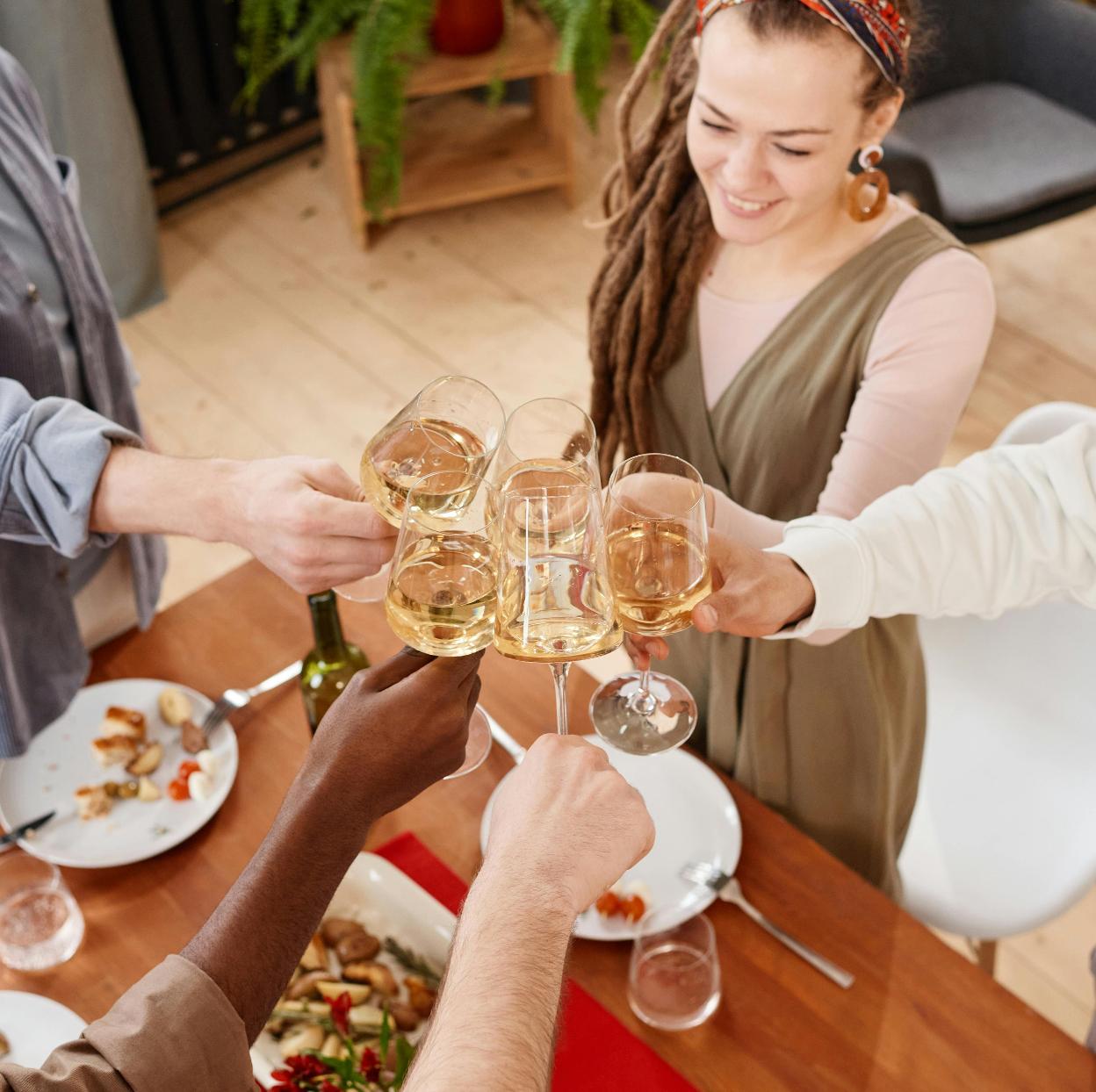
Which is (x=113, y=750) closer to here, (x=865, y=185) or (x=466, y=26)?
(x=865, y=185)

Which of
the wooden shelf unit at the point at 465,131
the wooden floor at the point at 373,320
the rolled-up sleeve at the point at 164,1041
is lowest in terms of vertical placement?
the wooden floor at the point at 373,320

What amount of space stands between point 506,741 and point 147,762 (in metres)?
0.45

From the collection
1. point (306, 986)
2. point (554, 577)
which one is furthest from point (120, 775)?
point (554, 577)

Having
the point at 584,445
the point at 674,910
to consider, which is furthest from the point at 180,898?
the point at 584,445

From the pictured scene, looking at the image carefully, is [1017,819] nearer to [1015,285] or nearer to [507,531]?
[507,531]

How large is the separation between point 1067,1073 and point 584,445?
0.81 m

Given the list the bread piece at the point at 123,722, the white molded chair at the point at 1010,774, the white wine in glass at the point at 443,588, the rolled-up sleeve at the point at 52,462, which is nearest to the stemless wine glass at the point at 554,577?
the white wine in glass at the point at 443,588

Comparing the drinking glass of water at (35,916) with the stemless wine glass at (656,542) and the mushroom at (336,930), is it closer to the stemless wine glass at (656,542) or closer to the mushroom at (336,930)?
the mushroom at (336,930)

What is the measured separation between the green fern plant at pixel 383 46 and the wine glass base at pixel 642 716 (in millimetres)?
2715

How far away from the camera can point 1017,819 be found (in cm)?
195

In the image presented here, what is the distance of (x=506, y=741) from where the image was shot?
162cm

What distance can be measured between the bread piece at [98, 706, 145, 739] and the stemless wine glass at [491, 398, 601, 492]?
0.72 metres

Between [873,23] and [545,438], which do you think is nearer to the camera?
[545,438]

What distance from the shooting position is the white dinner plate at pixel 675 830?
56.1 inches
